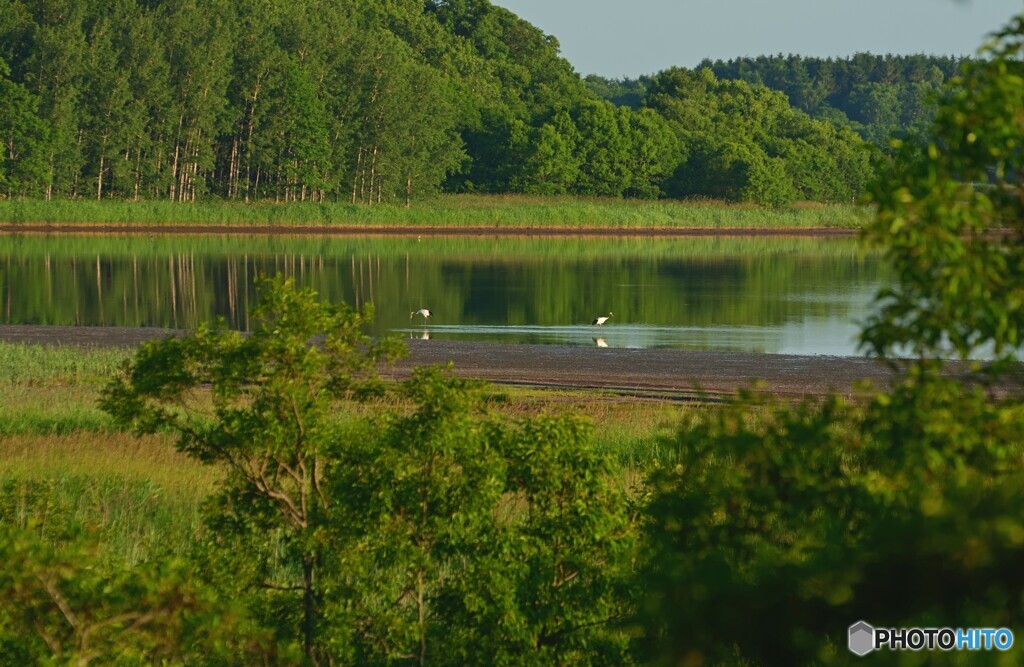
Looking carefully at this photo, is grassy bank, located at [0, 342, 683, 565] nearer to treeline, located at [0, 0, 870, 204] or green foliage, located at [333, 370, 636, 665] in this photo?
green foliage, located at [333, 370, 636, 665]

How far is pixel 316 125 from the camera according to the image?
354 feet

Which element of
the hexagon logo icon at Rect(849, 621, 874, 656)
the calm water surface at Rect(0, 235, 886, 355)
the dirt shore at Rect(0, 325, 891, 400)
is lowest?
the calm water surface at Rect(0, 235, 886, 355)

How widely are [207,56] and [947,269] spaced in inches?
4019

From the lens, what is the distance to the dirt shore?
27.3 metres

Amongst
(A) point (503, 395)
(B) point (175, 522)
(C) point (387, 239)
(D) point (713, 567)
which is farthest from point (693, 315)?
(C) point (387, 239)

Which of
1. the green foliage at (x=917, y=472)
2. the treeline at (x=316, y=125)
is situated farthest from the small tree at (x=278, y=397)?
the treeline at (x=316, y=125)

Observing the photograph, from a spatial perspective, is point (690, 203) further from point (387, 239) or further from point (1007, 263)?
point (1007, 263)

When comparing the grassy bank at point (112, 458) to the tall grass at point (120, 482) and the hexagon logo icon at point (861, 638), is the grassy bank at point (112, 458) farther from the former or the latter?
the hexagon logo icon at point (861, 638)

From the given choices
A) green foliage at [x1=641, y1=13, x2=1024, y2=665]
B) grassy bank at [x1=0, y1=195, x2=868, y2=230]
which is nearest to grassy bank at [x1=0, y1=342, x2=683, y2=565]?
green foliage at [x1=641, y1=13, x2=1024, y2=665]

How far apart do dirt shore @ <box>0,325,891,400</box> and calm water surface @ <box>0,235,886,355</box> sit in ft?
6.93

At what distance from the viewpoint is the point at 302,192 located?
110 m

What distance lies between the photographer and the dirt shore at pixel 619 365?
89.5 ft

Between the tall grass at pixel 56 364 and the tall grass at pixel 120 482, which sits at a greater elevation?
the tall grass at pixel 120 482

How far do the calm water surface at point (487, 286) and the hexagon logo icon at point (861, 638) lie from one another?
22628 mm
